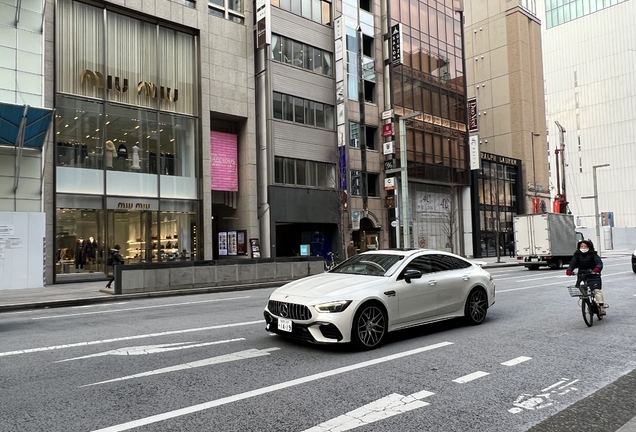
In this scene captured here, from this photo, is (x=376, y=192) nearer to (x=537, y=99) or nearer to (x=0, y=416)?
(x=537, y=99)

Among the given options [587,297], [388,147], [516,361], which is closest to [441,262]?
[516,361]

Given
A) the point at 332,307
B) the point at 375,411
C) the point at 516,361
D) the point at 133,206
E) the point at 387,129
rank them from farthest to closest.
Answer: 1. the point at 387,129
2. the point at 133,206
3. the point at 332,307
4. the point at 516,361
5. the point at 375,411

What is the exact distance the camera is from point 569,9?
84562 millimetres

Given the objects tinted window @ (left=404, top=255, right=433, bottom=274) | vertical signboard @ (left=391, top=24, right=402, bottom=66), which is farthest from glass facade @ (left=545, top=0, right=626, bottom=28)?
tinted window @ (left=404, top=255, right=433, bottom=274)

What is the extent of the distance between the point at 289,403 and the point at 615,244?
75554mm

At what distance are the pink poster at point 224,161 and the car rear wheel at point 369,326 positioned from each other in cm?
2296

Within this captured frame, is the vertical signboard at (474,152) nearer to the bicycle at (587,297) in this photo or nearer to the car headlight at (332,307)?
the bicycle at (587,297)

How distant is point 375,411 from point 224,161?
26199 mm

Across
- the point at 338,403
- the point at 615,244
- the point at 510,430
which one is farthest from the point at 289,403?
the point at 615,244

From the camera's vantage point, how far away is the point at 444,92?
42188 mm

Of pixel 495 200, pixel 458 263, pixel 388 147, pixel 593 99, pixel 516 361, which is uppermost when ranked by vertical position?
pixel 593 99

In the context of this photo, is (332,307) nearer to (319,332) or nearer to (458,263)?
(319,332)

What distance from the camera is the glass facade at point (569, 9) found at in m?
81.1

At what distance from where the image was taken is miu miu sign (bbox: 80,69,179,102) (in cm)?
2353
